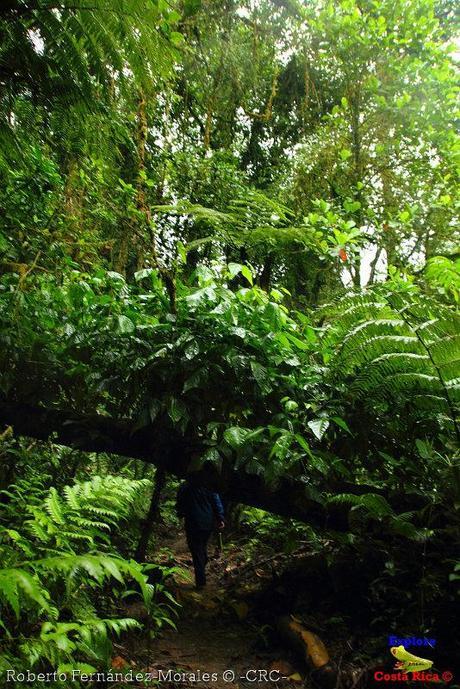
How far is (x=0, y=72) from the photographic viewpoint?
6.82ft

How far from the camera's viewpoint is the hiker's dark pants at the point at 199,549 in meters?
4.39

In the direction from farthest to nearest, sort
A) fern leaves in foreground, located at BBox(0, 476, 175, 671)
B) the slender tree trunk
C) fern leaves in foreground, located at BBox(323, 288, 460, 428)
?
the slender tree trunk, fern leaves in foreground, located at BBox(323, 288, 460, 428), fern leaves in foreground, located at BBox(0, 476, 175, 671)

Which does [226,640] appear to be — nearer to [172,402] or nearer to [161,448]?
[161,448]

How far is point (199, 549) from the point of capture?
175 inches

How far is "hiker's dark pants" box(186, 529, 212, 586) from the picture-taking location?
4387 mm

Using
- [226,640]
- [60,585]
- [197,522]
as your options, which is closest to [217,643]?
[226,640]

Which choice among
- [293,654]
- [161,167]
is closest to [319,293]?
[161,167]

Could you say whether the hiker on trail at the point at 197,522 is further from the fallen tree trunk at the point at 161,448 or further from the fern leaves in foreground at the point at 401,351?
the fern leaves in foreground at the point at 401,351

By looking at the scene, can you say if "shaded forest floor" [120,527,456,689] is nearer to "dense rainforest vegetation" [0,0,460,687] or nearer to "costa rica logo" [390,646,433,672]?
"dense rainforest vegetation" [0,0,460,687]

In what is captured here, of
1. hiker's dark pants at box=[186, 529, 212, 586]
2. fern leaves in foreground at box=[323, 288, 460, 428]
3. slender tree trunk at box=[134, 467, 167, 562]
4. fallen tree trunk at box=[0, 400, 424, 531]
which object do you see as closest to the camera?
fern leaves in foreground at box=[323, 288, 460, 428]

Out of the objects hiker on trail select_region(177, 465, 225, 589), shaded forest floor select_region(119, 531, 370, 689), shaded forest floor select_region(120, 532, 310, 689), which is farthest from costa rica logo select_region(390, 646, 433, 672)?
hiker on trail select_region(177, 465, 225, 589)

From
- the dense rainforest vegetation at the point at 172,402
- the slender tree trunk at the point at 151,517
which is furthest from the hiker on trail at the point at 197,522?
the slender tree trunk at the point at 151,517

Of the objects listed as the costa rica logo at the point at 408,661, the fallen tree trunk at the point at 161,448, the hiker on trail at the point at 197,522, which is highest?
the fallen tree trunk at the point at 161,448

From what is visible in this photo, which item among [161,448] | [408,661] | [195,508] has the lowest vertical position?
[408,661]
